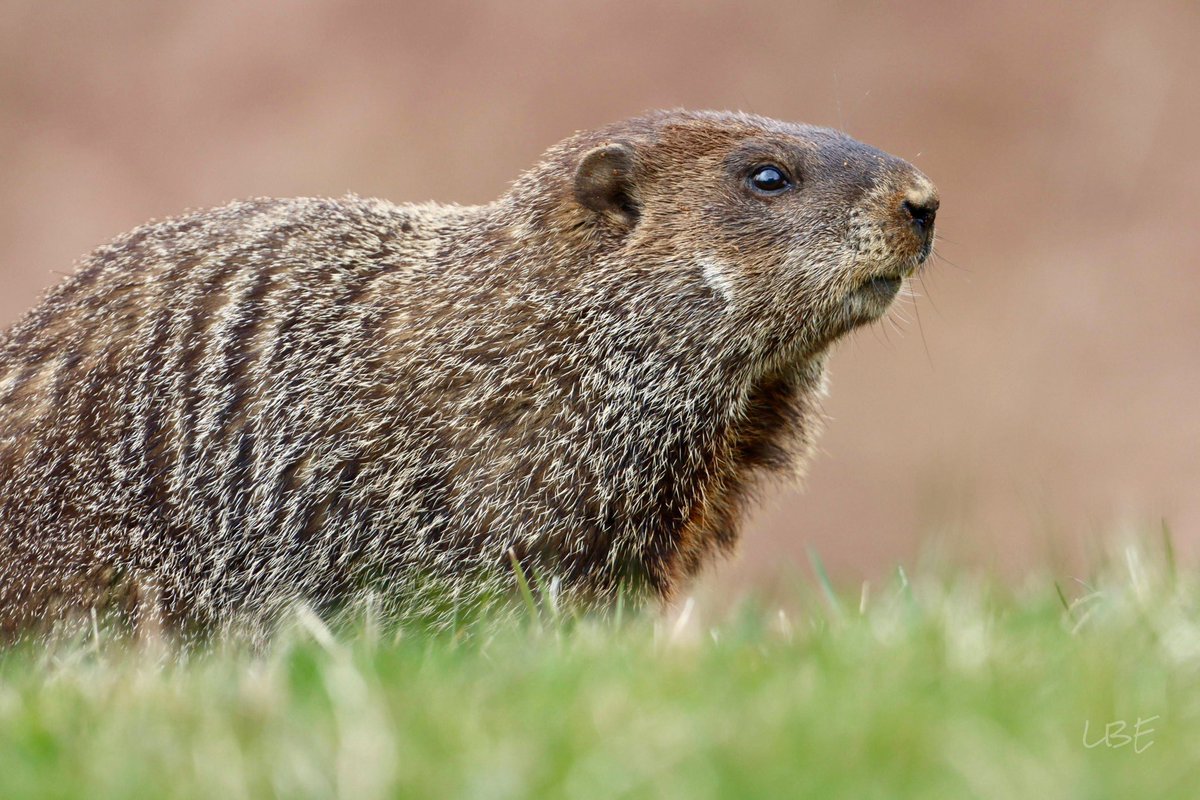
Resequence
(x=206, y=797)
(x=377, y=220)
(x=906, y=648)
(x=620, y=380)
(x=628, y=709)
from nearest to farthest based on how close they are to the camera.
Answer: (x=206, y=797)
(x=628, y=709)
(x=906, y=648)
(x=620, y=380)
(x=377, y=220)

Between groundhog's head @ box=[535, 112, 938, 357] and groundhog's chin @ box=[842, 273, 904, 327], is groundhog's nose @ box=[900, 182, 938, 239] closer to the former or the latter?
groundhog's head @ box=[535, 112, 938, 357]

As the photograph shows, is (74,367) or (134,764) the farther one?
(74,367)

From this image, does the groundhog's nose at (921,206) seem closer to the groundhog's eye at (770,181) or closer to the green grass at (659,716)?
the groundhog's eye at (770,181)

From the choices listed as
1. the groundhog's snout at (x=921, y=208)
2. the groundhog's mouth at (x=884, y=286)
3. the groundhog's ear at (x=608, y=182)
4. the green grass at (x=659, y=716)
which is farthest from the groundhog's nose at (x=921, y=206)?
the green grass at (x=659, y=716)

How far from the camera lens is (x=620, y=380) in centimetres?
510

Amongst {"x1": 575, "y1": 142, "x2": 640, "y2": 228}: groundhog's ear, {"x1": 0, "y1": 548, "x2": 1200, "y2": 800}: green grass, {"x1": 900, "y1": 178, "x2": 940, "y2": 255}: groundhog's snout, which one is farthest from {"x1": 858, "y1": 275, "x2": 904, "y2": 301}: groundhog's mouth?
{"x1": 0, "y1": 548, "x2": 1200, "y2": 800}: green grass

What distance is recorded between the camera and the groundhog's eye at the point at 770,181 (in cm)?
521

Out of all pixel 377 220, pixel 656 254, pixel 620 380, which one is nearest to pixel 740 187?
pixel 656 254

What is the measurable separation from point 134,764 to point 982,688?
159 cm

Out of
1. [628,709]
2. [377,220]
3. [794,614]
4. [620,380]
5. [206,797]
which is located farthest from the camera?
[377,220]

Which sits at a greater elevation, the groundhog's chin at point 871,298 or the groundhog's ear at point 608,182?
the groundhog's ear at point 608,182

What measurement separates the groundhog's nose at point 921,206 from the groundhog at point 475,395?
0.02 m

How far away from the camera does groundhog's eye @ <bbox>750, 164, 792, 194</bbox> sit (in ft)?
17.1

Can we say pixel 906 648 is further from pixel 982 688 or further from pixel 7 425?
pixel 7 425
